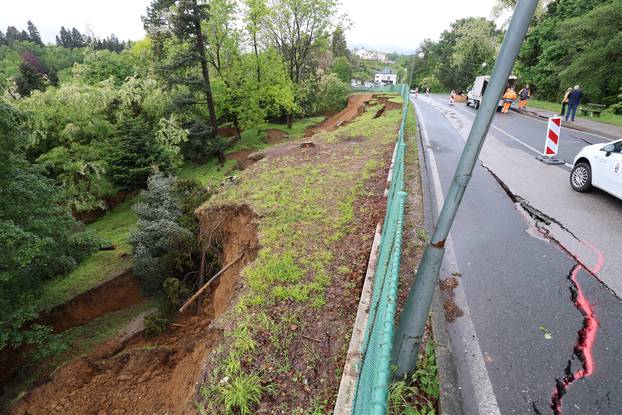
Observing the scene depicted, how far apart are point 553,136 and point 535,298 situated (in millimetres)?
8432

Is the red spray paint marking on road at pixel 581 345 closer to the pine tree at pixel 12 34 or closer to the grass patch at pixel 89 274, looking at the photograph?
the grass patch at pixel 89 274

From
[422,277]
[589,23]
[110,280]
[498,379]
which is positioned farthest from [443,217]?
[589,23]

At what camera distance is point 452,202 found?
2453 mm

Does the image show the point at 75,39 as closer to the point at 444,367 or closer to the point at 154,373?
the point at 154,373

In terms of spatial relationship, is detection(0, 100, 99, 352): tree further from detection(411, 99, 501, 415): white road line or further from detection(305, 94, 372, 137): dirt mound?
detection(305, 94, 372, 137): dirt mound

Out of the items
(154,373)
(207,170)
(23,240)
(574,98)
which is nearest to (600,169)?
(154,373)

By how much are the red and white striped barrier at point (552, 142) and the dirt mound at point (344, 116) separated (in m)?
15.2

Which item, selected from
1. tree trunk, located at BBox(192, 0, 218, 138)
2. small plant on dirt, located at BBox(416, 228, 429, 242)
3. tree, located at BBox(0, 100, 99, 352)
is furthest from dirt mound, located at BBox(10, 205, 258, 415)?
tree trunk, located at BBox(192, 0, 218, 138)

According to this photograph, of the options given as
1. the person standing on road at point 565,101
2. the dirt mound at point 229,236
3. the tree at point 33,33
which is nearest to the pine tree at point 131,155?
the dirt mound at point 229,236

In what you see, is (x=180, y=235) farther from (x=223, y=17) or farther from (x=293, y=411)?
(x=223, y=17)

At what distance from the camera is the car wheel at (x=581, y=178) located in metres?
7.41

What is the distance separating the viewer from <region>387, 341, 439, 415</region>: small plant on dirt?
9.52ft

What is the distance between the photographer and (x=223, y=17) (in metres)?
20.9

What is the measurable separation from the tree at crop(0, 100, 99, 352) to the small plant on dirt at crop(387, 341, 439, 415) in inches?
278
